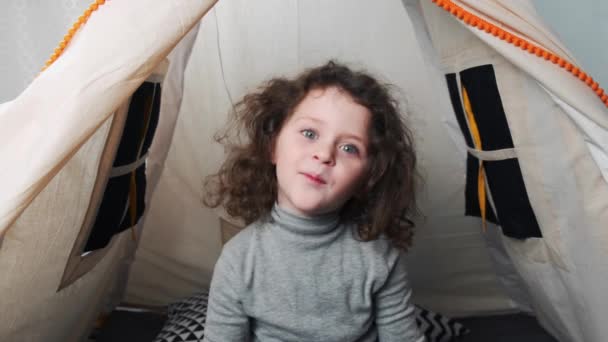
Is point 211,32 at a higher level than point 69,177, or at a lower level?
higher

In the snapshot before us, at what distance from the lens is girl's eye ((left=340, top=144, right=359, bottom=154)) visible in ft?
3.46

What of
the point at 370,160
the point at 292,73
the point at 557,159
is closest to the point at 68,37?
the point at 370,160

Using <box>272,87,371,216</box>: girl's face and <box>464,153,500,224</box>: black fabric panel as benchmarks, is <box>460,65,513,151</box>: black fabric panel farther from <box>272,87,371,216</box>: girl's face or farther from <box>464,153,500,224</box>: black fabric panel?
<box>272,87,371,216</box>: girl's face

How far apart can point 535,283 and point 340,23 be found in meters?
0.77

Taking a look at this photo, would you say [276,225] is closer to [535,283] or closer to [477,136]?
[477,136]

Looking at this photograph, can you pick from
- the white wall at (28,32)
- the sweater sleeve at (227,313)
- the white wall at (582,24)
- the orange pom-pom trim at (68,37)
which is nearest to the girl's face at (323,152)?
the sweater sleeve at (227,313)

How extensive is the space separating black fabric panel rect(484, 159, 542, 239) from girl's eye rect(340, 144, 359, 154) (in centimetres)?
32

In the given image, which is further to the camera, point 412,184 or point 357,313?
point 412,184

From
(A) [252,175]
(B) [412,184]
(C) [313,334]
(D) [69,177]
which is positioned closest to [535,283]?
(B) [412,184]

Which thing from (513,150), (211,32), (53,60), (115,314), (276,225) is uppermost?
(211,32)

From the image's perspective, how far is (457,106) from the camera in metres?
1.25

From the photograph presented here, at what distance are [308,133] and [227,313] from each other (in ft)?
1.22

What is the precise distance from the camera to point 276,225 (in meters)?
1.15

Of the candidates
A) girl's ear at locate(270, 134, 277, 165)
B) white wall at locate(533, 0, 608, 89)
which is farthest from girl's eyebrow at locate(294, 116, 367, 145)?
white wall at locate(533, 0, 608, 89)
